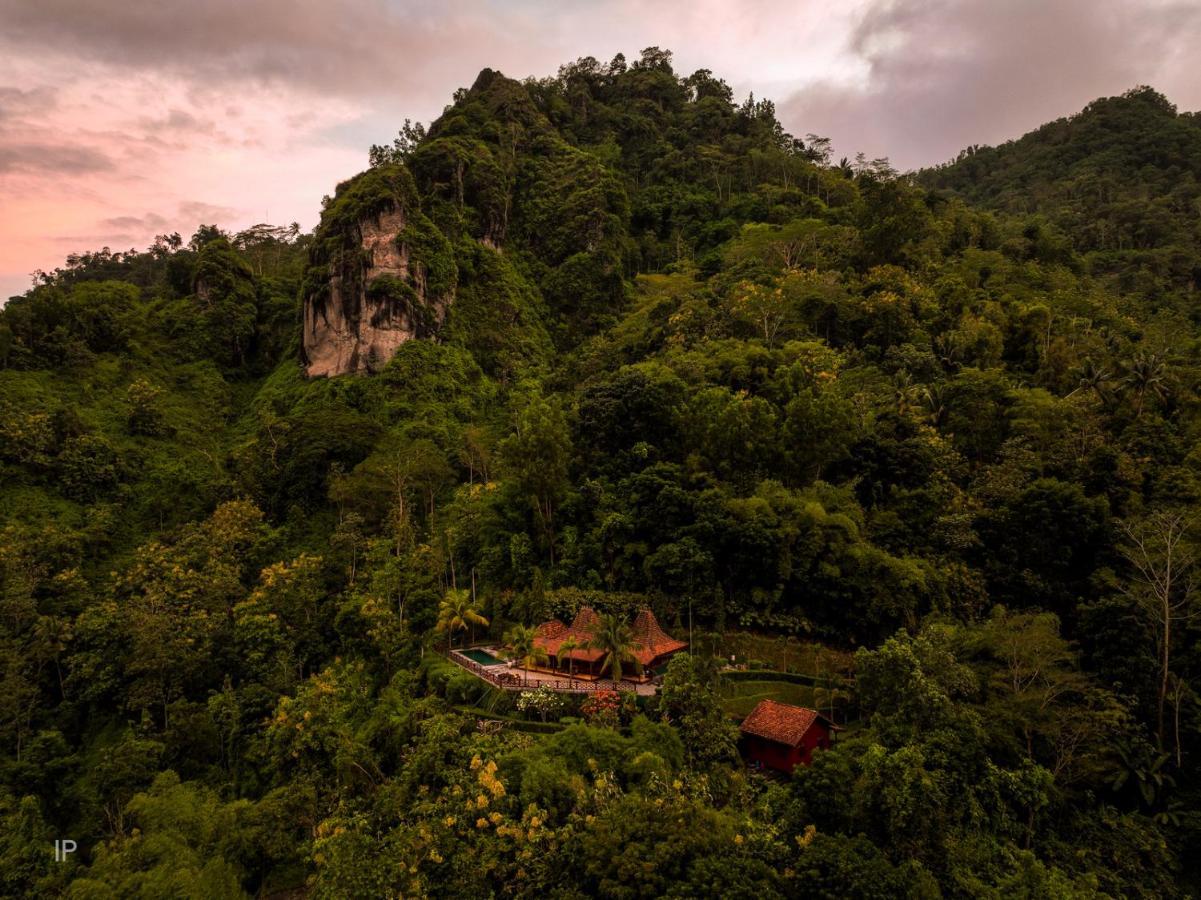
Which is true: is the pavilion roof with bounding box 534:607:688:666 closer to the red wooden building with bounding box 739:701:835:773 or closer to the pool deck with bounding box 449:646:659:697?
the pool deck with bounding box 449:646:659:697

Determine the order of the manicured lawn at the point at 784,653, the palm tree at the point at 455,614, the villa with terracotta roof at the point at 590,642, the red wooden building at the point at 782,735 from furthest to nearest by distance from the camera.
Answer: the palm tree at the point at 455,614
the villa with terracotta roof at the point at 590,642
the manicured lawn at the point at 784,653
the red wooden building at the point at 782,735

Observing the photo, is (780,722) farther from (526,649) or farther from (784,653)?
(526,649)

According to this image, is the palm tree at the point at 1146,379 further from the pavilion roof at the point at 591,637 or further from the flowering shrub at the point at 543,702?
the flowering shrub at the point at 543,702

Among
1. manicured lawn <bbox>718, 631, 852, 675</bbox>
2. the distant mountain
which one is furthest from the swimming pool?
the distant mountain

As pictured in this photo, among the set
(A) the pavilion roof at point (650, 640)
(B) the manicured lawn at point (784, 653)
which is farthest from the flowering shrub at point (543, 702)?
(B) the manicured lawn at point (784, 653)

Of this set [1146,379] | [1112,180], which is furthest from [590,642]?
[1112,180]

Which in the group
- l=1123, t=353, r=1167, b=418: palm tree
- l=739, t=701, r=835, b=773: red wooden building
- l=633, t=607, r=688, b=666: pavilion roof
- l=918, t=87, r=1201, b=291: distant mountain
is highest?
l=918, t=87, r=1201, b=291: distant mountain
